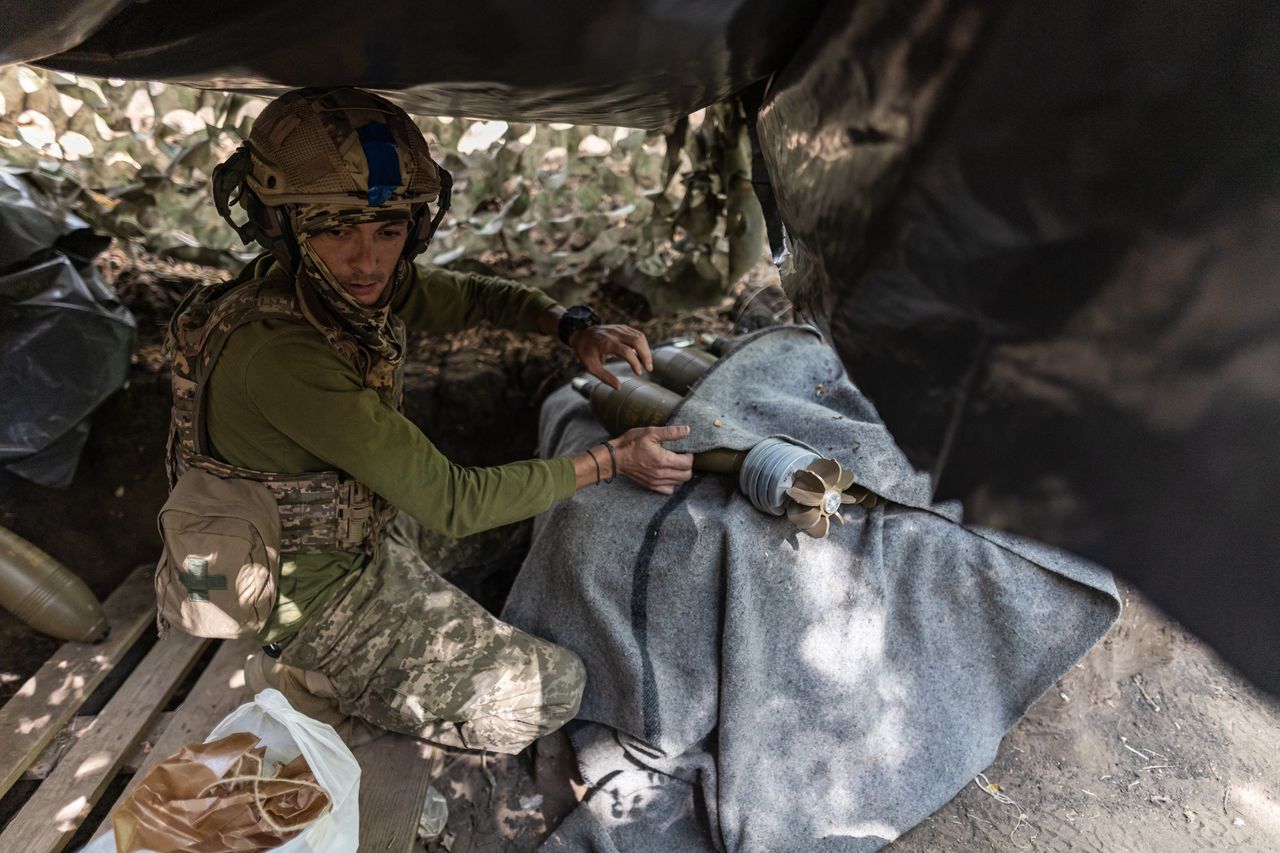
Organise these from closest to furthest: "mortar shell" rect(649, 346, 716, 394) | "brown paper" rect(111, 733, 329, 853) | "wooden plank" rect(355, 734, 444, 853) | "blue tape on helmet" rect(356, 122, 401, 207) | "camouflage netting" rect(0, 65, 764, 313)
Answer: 1. "brown paper" rect(111, 733, 329, 853)
2. "blue tape on helmet" rect(356, 122, 401, 207)
3. "wooden plank" rect(355, 734, 444, 853)
4. "mortar shell" rect(649, 346, 716, 394)
5. "camouflage netting" rect(0, 65, 764, 313)

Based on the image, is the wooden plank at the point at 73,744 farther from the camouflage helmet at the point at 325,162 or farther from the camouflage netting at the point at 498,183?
the camouflage netting at the point at 498,183

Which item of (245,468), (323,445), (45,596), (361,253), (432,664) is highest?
(361,253)

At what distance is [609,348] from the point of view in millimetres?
2469

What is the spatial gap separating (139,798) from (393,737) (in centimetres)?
85

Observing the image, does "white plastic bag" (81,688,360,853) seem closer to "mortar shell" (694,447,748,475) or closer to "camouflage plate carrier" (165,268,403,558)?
"camouflage plate carrier" (165,268,403,558)

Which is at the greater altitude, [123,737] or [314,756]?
[314,756]

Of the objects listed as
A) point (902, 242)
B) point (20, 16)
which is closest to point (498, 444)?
point (20, 16)

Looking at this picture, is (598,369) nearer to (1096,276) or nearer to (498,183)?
(498,183)

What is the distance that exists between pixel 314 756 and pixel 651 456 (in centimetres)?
108

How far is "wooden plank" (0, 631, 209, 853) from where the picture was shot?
2.17 meters

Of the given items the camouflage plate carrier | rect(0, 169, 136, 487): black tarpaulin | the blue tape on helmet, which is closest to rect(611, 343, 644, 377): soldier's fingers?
the camouflage plate carrier

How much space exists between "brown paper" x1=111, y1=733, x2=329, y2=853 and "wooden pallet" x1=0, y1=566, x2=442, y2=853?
A: 457 millimetres

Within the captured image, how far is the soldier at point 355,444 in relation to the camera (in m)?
1.76

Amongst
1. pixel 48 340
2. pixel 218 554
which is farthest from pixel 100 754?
pixel 48 340
